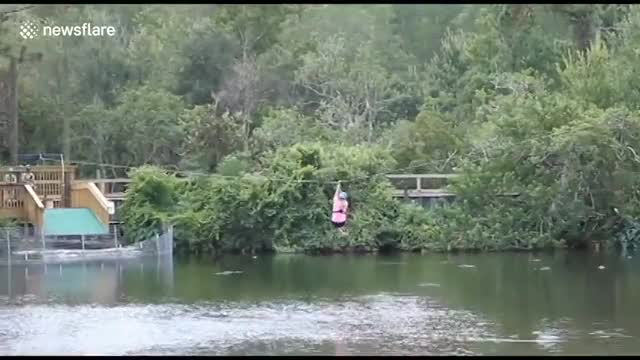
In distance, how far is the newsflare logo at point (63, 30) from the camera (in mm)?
30547

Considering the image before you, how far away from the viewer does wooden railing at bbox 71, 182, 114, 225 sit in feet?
83.0

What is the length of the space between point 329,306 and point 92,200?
10070 millimetres

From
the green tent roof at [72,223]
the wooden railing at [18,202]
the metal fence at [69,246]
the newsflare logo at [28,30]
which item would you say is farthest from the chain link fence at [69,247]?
the newsflare logo at [28,30]

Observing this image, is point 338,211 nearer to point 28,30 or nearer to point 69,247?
point 69,247

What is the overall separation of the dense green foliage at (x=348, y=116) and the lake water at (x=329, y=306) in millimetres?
1445

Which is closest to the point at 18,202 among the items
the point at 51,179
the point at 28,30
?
the point at 51,179

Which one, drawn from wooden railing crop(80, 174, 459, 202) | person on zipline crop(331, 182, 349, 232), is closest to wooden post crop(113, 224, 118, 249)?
wooden railing crop(80, 174, 459, 202)

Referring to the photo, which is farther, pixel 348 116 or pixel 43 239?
pixel 348 116

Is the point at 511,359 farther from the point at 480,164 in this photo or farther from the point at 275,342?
the point at 480,164

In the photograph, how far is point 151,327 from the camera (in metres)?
15.0

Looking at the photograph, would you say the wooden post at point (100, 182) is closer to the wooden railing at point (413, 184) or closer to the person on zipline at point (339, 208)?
the wooden railing at point (413, 184)

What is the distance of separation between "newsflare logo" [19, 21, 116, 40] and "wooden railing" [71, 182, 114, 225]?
627cm

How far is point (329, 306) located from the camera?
17.0 metres

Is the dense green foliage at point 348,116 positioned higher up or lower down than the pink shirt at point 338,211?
higher up
